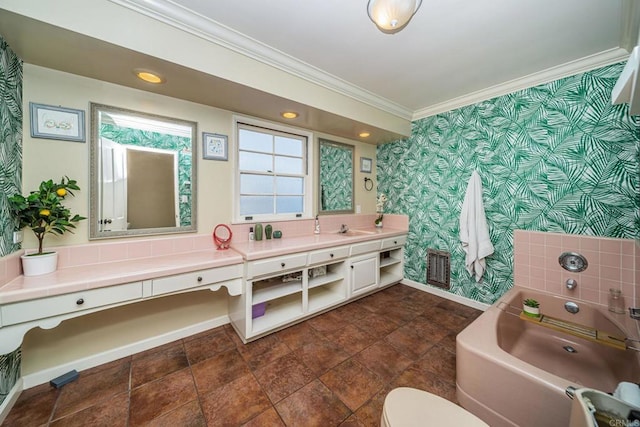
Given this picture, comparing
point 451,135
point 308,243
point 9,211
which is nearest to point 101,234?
point 9,211

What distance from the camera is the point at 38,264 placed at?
4.70 ft

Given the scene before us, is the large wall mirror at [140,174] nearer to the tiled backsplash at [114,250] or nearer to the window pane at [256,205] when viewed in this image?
the tiled backsplash at [114,250]

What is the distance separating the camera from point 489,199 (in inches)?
99.2

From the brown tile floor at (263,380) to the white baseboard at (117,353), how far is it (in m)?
0.05

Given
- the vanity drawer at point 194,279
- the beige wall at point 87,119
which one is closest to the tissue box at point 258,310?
the vanity drawer at point 194,279

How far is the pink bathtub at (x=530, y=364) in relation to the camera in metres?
1.11

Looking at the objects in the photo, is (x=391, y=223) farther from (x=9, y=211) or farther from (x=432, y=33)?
(x=9, y=211)

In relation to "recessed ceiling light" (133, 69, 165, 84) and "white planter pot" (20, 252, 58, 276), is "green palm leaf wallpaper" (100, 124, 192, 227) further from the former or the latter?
"white planter pot" (20, 252, 58, 276)

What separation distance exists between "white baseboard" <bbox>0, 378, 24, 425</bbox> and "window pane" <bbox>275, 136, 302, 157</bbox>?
106 inches

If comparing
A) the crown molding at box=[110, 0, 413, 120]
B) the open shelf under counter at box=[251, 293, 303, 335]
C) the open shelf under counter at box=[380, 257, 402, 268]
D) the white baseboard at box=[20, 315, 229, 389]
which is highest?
the crown molding at box=[110, 0, 413, 120]

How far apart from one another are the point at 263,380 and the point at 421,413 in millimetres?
1128

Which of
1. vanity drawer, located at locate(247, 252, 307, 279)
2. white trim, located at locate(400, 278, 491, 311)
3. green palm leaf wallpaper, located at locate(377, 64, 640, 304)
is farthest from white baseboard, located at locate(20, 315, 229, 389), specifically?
green palm leaf wallpaper, located at locate(377, 64, 640, 304)

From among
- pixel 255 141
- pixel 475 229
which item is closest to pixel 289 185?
pixel 255 141

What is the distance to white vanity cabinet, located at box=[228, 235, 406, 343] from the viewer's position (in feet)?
6.50
